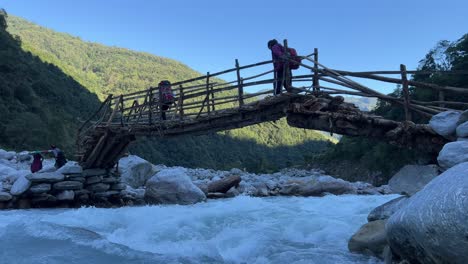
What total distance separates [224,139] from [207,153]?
12.4m

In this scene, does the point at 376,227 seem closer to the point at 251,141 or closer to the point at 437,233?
the point at 437,233

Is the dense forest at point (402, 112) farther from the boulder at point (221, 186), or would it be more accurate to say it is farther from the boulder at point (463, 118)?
the boulder at point (463, 118)

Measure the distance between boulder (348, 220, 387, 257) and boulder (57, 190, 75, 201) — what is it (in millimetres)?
9423

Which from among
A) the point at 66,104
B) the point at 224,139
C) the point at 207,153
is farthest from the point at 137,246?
the point at 224,139

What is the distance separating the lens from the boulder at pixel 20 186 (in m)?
12.1

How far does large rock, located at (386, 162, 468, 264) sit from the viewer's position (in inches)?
150

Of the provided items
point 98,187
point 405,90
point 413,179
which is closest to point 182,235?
point 413,179

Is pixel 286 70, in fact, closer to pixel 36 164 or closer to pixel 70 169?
pixel 70 169

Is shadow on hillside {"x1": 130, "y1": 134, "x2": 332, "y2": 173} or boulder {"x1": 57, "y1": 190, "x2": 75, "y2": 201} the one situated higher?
boulder {"x1": 57, "y1": 190, "x2": 75, "y2": 201}

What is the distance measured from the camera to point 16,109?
35.0 meters

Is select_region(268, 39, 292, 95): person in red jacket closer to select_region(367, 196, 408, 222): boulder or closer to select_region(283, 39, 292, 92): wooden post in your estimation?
select_region(283, 39, 292, 92): wooden post

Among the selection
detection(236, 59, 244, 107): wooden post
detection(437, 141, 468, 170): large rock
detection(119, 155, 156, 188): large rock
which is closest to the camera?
detection(437, 141, 468, 170): large rock

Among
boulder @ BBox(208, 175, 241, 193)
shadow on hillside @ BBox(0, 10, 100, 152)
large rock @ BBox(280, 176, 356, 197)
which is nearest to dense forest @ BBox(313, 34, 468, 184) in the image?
large rock @ BBox(280, 176, 356, 197)

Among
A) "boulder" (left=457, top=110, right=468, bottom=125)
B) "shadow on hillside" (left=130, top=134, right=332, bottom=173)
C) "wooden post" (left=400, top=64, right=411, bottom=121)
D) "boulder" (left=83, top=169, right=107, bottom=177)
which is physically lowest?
"shadow on hillside" (left=130, top=134, right=332, bottom=173)
